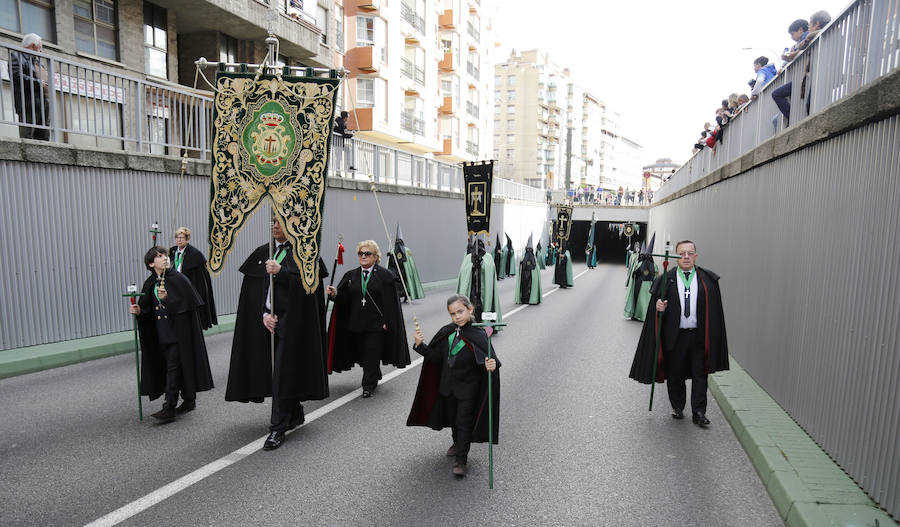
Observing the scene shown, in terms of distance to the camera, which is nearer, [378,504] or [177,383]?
[378,504]

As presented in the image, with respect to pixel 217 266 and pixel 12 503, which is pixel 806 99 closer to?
pixel 217 266

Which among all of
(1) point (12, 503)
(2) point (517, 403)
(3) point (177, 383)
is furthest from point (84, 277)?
(2) point (517, 403)

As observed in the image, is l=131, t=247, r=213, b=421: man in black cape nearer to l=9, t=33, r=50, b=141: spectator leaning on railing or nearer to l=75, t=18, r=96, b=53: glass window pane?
l=9, t=33, r=50, b=141: spectator leaning on railing

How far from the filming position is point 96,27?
15570mm

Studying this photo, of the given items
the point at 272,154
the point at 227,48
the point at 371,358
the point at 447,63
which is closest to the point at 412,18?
the point at 447,63

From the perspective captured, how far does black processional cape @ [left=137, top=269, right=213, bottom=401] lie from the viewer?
622 cm

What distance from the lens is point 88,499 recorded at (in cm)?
434

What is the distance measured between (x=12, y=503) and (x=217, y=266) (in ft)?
7.84

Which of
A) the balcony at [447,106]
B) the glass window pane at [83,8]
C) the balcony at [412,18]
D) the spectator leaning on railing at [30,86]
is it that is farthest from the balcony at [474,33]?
the spectator leaning on railing at [30,86]

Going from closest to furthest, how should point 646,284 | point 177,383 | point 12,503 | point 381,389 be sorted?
point 12,503, point 177,383, point 381,389, point 646,284

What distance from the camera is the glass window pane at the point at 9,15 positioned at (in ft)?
42.9

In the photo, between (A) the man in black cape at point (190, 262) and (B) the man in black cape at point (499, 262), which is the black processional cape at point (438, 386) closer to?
(A) the man in black cape at point (190, 262)

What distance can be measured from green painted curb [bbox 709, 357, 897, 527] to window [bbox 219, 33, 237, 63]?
19391 mm

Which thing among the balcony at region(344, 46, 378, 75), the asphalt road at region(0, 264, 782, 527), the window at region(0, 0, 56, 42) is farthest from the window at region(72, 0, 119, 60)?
the balcony at region(344, 46, 378, 75)
